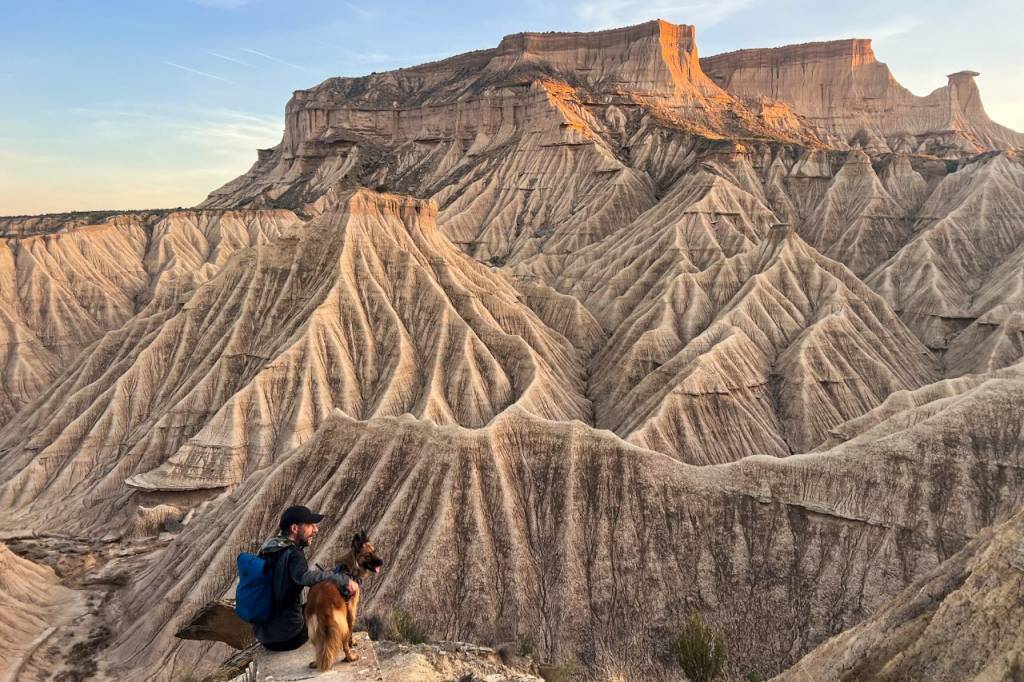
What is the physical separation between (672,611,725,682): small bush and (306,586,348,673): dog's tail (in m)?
18.2

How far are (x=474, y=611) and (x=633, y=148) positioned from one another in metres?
117

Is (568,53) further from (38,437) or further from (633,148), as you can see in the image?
(38,437)

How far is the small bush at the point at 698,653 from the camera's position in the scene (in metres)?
25.1

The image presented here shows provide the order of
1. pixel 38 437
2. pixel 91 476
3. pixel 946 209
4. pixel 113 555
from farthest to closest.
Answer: pixel 946 209 < pixel 38 437 < pixel 91 476 < pixel 113 555

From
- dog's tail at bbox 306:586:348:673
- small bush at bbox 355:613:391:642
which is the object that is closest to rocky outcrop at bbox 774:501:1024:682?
dog's tail at bbox 306:586:348:673

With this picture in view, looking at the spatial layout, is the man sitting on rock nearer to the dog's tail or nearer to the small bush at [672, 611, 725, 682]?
the dog's tail

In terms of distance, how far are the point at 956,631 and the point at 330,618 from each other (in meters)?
11.3

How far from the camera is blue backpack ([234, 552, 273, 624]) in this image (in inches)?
384

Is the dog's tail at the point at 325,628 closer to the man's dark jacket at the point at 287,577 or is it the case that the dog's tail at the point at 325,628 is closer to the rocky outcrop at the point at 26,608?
the man's dark jacket at the point at 287,577

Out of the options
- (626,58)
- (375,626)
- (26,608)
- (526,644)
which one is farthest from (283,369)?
(626,58)

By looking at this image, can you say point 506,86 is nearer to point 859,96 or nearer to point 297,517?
point 859,96

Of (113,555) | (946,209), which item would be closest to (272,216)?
(113,555)

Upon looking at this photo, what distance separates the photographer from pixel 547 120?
13425 centimetres

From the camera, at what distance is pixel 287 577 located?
9812 mm
